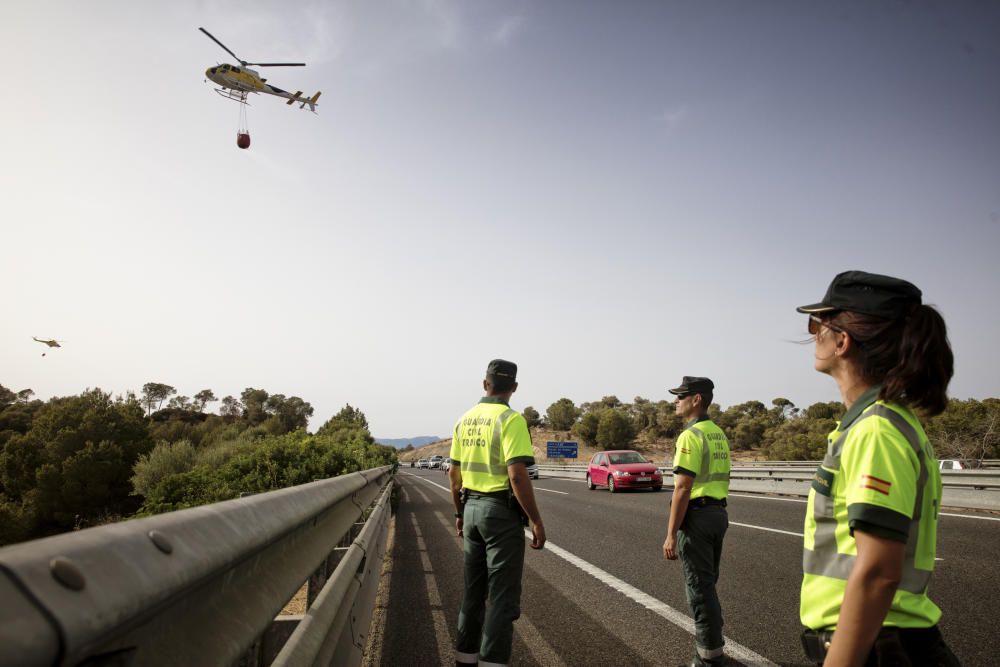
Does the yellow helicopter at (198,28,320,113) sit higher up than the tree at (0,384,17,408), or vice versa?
the yellow helicopter at (198,28,320,113)

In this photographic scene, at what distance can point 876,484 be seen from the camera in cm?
171

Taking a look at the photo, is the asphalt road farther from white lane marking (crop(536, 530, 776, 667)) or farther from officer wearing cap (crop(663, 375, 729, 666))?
officer wearing cap (crop(663, 375, 729, 666))

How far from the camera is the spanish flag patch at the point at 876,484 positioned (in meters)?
1.70

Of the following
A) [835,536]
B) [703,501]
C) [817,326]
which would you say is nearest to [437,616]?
[703,501]

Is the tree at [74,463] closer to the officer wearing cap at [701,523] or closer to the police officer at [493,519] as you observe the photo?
the police officer at [493,519]

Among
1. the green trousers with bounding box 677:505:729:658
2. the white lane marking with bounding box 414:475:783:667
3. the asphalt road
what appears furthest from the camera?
the asphalt road

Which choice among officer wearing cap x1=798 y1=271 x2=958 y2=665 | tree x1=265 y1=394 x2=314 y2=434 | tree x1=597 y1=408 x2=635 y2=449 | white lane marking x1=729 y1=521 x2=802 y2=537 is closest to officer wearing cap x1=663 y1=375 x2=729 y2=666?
officer wearing cap x1=798 y1=271 x2=958 y2=665

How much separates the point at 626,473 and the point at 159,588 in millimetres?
19813

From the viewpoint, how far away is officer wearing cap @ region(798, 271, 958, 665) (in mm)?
1652

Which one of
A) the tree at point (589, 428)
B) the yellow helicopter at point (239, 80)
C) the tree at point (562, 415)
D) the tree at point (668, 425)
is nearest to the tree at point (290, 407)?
the tree at point (562, 415)

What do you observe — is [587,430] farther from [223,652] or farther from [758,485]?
[223,652]

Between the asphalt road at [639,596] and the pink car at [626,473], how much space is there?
27.9 ft

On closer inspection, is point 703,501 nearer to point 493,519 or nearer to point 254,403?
point 493,519

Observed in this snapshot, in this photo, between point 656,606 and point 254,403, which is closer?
point 656,606
